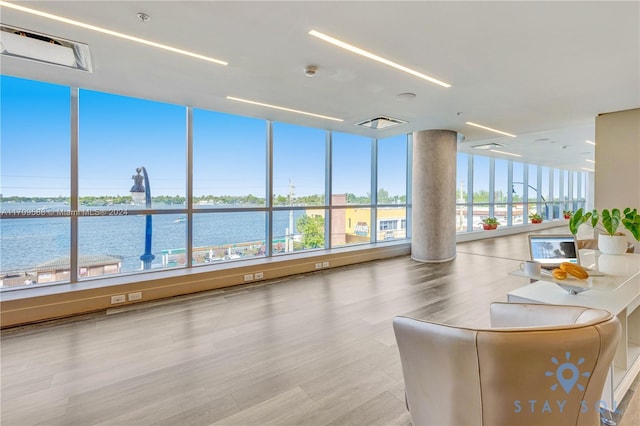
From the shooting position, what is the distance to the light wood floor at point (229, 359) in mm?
1983

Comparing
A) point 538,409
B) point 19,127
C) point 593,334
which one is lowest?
point 538,409

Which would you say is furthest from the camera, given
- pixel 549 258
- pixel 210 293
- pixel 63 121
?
pixel 210 293

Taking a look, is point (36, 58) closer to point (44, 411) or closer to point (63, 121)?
point (63, 121)

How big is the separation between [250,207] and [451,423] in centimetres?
481

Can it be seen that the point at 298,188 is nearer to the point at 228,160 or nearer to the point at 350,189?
the point at 350,189

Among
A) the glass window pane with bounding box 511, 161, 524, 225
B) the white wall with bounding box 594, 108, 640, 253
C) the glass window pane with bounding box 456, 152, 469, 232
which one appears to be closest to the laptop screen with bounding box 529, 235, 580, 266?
the white wall with bounding box 594, 108, 640, 253

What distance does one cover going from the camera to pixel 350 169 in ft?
22.8

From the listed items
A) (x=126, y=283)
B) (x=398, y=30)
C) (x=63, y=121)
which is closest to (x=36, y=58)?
(x=63, y=121)

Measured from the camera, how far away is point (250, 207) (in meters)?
5.55

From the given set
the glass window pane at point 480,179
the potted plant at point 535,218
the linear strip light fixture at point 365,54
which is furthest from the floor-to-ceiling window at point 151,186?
the potted plant at point 535,218

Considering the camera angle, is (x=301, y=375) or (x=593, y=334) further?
(x=301, y=375)

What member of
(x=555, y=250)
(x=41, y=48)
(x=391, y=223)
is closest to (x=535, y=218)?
(x=391, y=223)

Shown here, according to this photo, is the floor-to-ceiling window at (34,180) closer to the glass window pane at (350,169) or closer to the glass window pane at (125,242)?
the glass window pane at (125,242)

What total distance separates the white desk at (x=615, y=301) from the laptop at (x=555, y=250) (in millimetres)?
A: 184
